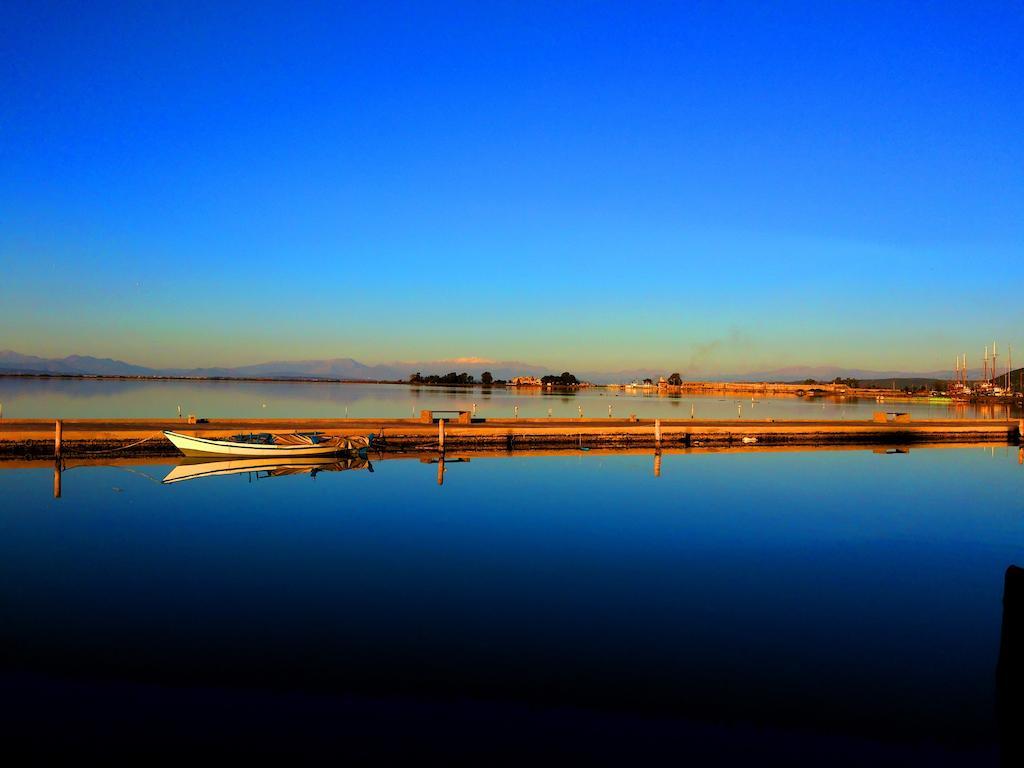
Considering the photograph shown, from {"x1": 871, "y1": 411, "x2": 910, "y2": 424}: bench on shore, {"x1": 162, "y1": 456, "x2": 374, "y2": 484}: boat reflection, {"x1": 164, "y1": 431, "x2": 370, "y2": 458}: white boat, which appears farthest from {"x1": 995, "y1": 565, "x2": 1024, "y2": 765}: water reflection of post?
{"x1": 871, "y1": 411, "x2": 910, "y2": 424}: bench on shore

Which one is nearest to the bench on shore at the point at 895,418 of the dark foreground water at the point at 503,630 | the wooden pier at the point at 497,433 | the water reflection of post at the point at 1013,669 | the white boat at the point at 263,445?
the wooden pier at the point at 497,433

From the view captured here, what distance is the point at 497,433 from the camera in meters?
42.2

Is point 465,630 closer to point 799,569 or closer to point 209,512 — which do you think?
point 799,569

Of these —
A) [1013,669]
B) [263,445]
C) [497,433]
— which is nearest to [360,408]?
[497,433]

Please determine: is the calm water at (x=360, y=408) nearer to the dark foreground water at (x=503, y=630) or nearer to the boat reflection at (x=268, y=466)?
the boat reflection at (x=268, y=466)

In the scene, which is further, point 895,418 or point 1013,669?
point 895,418

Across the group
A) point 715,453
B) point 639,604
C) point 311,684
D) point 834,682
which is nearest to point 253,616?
point 311,684

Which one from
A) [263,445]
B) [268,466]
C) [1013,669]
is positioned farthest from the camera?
[268,466]

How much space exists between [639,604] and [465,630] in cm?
367

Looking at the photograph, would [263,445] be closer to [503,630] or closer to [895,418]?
[503,630]

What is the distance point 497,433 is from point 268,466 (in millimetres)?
13122

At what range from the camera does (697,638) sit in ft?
39.8

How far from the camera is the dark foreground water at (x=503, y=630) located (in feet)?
28.1

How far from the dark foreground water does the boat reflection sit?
646 cm
